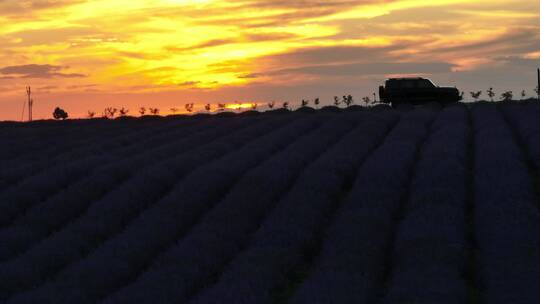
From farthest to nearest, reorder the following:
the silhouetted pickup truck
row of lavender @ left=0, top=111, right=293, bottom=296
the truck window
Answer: the truck window, the silhouetted pickup truck, row of lavender @ left=0, top=111, right=293, bottom=296

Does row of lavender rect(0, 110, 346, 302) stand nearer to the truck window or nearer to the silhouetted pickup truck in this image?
the silhouetted pickup truck

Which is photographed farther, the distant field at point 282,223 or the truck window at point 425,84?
the truck window at point 425,84

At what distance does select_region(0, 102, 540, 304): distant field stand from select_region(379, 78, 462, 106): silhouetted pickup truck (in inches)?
899

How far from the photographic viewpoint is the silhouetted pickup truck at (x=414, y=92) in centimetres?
4547

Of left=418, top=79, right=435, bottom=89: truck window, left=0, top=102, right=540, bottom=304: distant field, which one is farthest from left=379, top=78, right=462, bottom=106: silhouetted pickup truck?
left=0, top=102, right=540, bottom=304: distant field

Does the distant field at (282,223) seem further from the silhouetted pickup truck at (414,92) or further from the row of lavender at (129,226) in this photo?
the silhouetted pickup truck at (414,92)

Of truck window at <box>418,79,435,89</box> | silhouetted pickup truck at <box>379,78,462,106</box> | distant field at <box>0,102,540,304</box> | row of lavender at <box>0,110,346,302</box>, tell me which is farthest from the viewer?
truck window at <box>418,79,435,89</box>

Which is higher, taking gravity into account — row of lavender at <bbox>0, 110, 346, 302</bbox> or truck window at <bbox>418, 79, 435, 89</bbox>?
truck window at <bbox>418, 79, 435, 89</bbox>

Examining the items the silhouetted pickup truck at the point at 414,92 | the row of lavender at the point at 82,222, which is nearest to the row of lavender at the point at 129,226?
the row of lavender at the point at 82,222

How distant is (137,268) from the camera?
11328mm

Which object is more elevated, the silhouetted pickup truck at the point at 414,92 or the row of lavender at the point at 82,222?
the silhouetted pickup truck at the point at 414,92

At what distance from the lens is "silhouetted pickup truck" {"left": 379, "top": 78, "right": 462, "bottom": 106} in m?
45.5

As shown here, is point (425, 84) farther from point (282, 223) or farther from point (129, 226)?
point (129, 226)

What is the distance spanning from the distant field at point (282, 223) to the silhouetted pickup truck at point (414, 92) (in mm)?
22832
